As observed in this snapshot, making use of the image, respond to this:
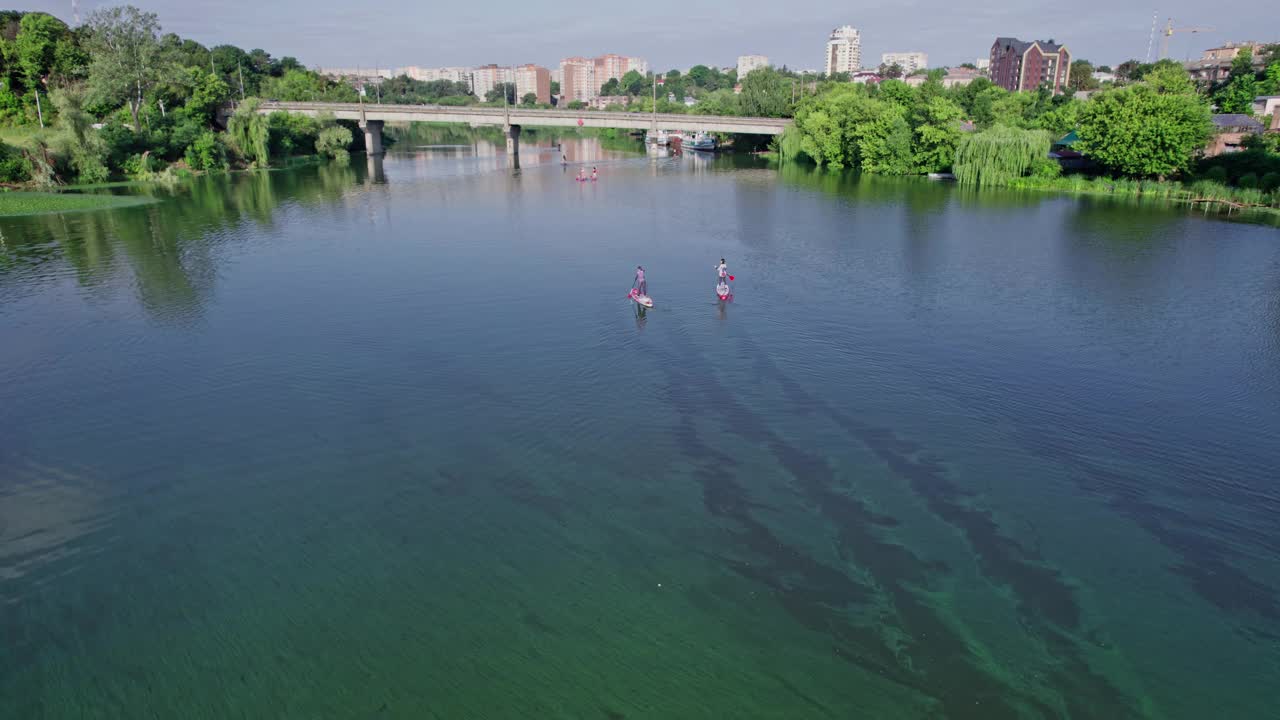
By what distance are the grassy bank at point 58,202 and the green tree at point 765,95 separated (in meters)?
85.5

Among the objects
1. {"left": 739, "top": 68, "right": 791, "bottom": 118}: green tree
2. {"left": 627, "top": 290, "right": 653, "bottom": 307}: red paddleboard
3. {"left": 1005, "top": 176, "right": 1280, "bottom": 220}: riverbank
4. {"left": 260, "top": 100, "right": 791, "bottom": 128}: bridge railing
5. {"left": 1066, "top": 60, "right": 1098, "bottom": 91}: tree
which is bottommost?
{"left": 627, "top": 290, "right": 653, "bottom": 307}: red paddleboard

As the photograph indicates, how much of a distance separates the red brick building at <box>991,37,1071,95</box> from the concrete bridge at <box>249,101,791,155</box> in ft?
376

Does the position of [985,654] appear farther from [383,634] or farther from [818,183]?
[818,183]

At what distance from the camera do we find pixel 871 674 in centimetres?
1099

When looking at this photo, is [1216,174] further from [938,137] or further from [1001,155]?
[938,137]

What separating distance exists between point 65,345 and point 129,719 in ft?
61.8

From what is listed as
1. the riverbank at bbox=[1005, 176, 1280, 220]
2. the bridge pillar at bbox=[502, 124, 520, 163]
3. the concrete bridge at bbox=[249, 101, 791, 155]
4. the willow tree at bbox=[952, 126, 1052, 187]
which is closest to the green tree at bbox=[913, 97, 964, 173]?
the willow tree at bbox=[952, 126, 1052, 187]

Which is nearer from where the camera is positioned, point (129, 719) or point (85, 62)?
point (129, 719)

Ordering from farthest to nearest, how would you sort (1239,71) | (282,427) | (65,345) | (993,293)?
(1239,71), (993,293), (65,345), (282,427)

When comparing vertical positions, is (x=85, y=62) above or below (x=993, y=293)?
above

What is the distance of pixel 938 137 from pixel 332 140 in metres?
72.6

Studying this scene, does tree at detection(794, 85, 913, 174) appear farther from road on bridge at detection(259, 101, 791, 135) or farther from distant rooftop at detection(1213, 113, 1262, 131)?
distant rooftop at detection(1213, 113, 1262, 131)

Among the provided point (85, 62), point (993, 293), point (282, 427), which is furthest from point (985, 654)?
point (85, 62)

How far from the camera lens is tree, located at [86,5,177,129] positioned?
7150 cm
